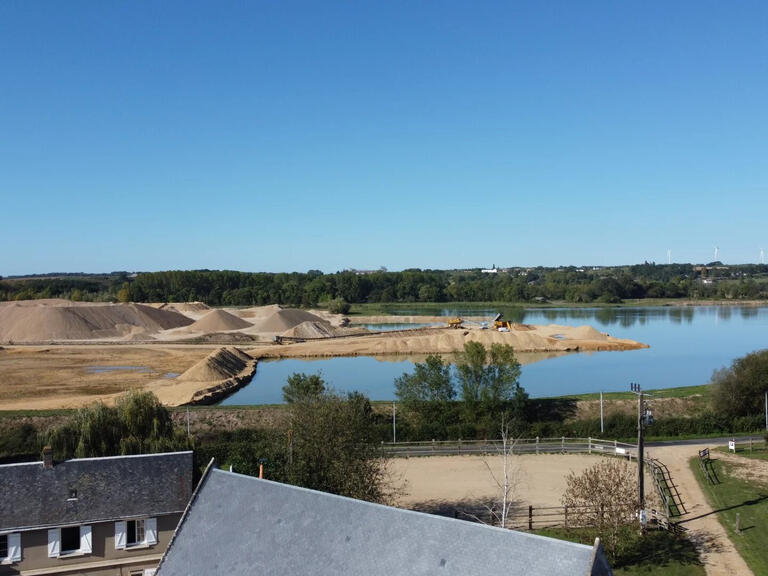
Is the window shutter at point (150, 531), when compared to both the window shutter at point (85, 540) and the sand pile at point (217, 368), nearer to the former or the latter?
the window shutter at point (85, 540)

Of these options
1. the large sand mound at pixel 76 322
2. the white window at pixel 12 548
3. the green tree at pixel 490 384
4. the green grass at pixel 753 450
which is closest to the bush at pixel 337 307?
the large sand mound at pixel 76 322

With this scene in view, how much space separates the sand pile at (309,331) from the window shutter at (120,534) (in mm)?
75376

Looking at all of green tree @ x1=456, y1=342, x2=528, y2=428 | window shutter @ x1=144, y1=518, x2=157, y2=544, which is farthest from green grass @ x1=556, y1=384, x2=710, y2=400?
window shutter @ x1=144, y1=518, x2=157, y2=544

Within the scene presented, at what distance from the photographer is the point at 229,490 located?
13492 mm

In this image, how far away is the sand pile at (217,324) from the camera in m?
95.6

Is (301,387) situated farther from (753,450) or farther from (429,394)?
(753,450)

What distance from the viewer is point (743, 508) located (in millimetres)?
24266

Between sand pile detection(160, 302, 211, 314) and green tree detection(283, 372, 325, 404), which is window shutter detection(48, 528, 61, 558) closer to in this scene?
green tree detection(283, 372, 325, 404)

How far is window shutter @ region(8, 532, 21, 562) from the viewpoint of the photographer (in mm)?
17047

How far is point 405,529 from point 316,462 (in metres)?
9.93

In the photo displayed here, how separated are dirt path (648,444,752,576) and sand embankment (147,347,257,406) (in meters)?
31.9

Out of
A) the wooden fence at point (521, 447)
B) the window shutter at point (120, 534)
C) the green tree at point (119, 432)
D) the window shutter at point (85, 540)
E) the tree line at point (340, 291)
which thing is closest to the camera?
the window shutter at point (85, 540)

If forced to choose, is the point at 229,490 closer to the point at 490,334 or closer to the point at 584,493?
the point at 584,493

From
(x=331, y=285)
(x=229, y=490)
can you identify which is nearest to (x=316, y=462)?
(x=229, y=490)
